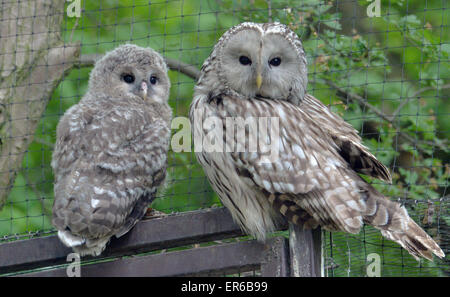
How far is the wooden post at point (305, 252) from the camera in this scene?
3219 mm

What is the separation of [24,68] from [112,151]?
1.53 m

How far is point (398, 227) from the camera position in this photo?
318 centimetres

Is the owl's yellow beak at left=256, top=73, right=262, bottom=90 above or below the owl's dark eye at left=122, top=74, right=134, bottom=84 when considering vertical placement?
below

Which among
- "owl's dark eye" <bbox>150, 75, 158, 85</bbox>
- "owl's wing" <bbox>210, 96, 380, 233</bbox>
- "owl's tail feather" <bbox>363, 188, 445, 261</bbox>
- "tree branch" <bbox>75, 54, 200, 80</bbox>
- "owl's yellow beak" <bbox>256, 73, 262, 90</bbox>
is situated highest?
"tree branch" <bbox>75, 54, 200, 80</bbox>

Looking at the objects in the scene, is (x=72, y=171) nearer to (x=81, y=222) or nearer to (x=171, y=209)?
(x=81, y=222)

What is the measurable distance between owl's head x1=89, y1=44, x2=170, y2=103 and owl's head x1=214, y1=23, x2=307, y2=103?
3.14ft

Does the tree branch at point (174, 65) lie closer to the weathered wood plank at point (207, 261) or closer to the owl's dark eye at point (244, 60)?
the owl's dark eye at point (244, 60)

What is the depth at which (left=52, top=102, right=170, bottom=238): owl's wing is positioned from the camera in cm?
357

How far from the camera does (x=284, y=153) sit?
11.1 ft

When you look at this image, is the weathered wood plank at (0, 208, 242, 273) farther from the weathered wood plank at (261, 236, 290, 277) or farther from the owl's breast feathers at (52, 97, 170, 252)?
the weathered wood plank at (261, 236, 290, 277)

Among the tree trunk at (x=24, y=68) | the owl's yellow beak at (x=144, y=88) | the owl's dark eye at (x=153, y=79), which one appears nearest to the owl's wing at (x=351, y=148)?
the owl's yellow beak at (x=144, y=88)

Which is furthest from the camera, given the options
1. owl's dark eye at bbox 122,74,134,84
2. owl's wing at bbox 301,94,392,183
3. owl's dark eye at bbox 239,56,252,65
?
owl's dark eye at bbox 122,74,134,84

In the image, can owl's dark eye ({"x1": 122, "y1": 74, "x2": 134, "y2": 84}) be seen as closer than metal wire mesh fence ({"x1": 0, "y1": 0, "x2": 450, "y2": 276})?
Yes

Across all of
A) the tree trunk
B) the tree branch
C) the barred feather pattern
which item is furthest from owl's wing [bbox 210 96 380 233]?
the tree trunk
